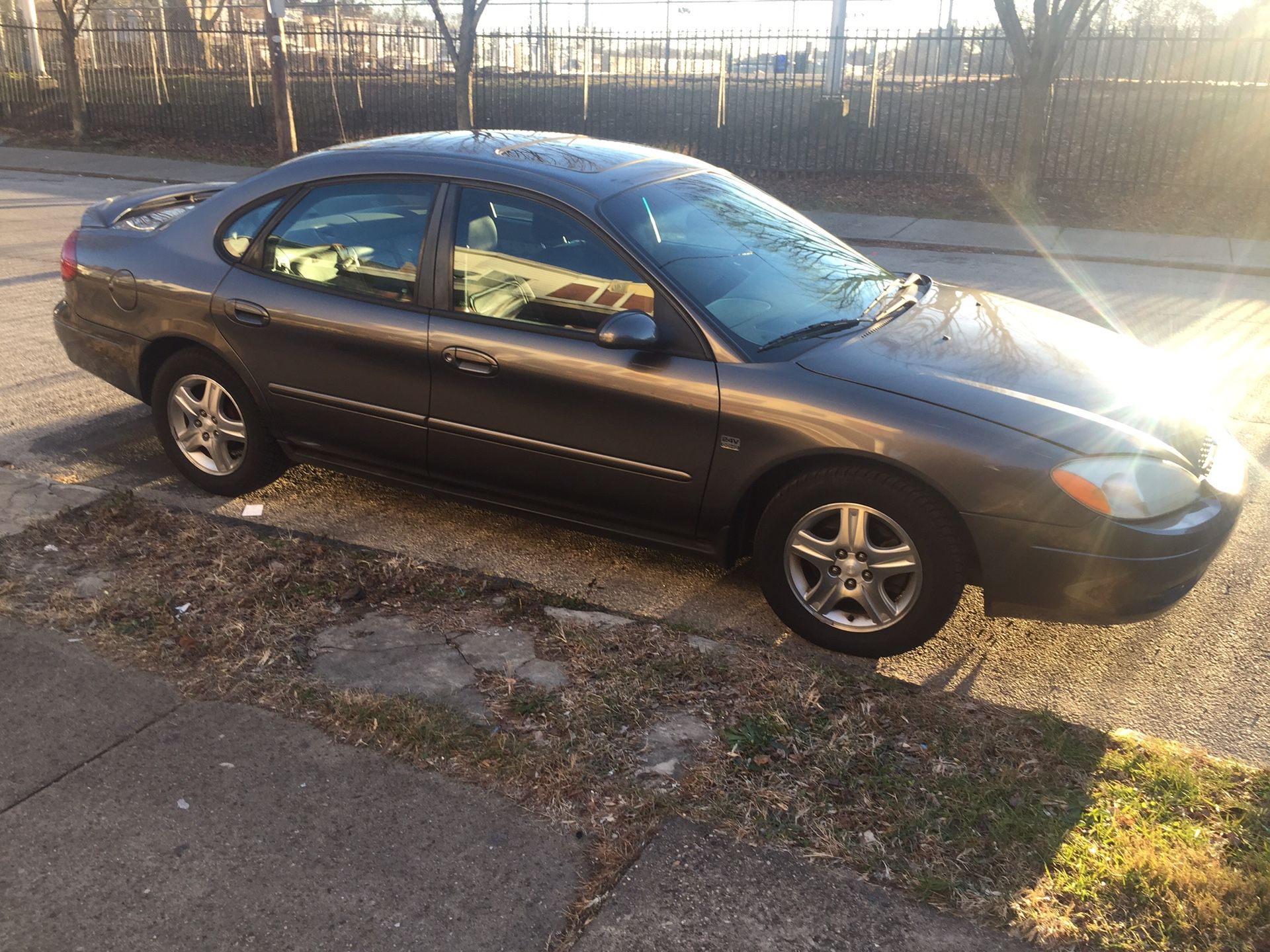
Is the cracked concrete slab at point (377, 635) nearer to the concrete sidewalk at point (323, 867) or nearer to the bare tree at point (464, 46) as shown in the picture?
the concrete sidewalk at point (323, 867)

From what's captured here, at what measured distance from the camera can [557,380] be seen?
13.5ft

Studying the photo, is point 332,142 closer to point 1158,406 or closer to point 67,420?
point 67,420

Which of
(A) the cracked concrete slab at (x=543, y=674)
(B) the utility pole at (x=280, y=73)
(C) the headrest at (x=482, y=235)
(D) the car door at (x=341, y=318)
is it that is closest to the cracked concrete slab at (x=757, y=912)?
(A) the cracked concrete slab at (x=543, y=674)

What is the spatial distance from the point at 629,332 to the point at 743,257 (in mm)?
849

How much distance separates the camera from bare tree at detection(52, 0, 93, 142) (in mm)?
20203

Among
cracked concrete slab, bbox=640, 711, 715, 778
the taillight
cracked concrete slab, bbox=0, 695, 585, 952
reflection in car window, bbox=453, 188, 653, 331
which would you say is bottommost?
cracked concrete slab, bbox=0, 695, 585, 952

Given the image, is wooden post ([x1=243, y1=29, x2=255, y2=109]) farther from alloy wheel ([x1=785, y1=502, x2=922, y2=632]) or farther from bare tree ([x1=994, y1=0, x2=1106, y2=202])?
alloy wheel ([x1=785, y1=502, x2=922, y2=632])

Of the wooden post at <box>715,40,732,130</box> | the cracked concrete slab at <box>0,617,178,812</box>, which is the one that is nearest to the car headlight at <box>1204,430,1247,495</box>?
the cracked concrete slab at <box>0,617,178,812</box>

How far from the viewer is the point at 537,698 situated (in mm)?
3506

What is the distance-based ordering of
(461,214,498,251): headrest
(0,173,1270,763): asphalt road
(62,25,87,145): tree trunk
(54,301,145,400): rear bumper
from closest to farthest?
(0,173,1270,763): asphalt road, (461,214,498,251): headrest, (54,301,145,400): rear bumper, (62,25,87,145): tree trunk

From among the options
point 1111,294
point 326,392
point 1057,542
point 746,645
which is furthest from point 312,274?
point 1111,294

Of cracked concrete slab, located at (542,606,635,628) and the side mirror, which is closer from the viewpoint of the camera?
the side mirror

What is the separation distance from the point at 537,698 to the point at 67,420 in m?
3.90

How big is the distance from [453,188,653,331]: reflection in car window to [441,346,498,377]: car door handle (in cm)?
16
